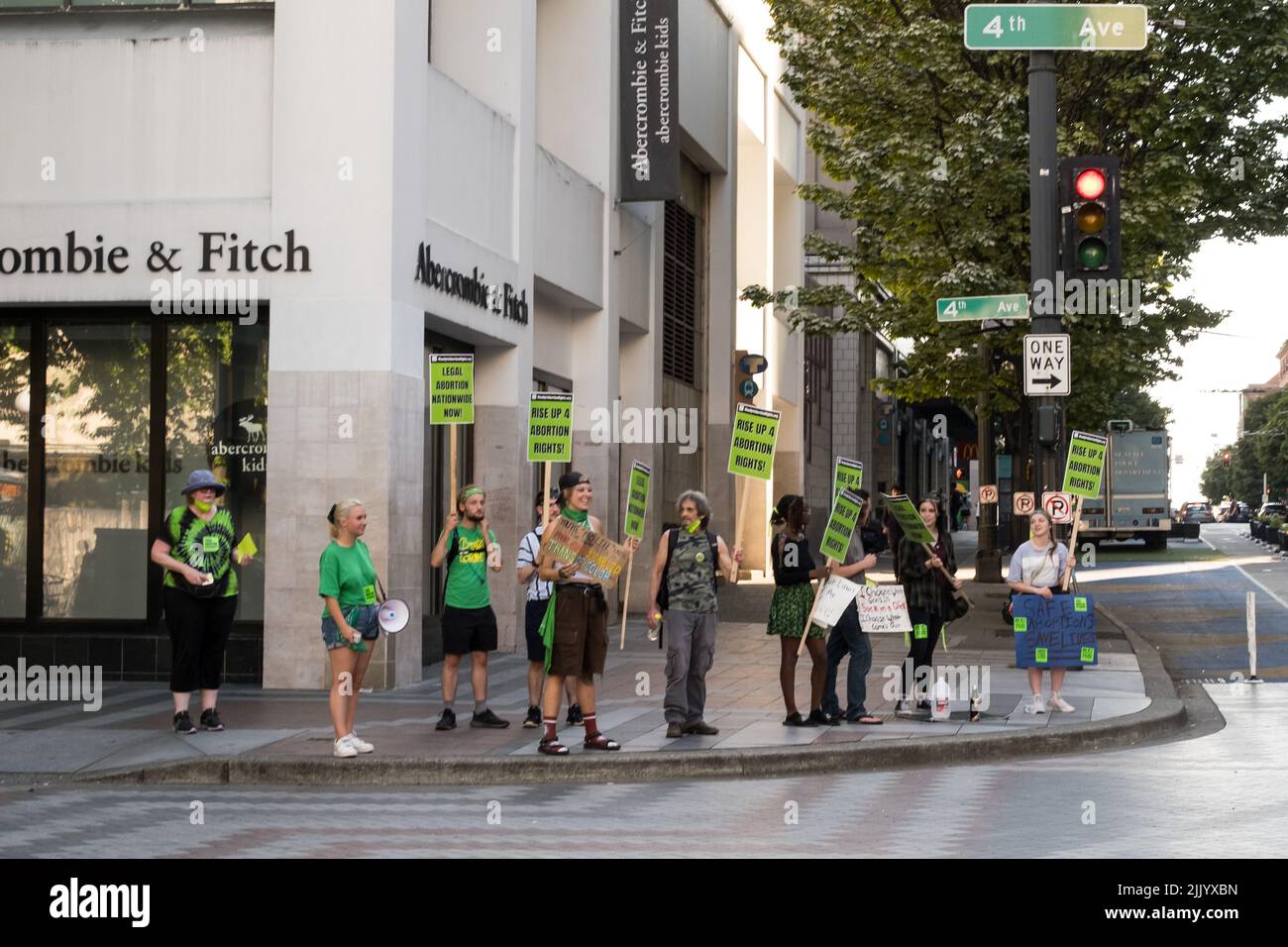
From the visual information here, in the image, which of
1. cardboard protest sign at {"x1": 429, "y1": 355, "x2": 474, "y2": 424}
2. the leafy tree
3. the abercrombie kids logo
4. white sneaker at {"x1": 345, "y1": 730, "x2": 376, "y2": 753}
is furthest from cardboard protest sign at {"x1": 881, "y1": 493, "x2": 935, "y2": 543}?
the leafy tree

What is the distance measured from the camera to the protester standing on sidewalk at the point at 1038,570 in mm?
14914

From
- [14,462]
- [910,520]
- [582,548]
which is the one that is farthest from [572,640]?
[14,462]

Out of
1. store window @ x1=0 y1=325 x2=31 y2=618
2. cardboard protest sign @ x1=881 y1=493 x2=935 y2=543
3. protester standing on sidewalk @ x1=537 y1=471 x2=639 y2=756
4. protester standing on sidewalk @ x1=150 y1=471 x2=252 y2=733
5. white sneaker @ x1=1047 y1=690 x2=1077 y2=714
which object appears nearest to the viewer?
protester standing on sidewalk @ x1=537 y1=471 x2=639 y2=756

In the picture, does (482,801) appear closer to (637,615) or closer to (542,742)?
(542,742)

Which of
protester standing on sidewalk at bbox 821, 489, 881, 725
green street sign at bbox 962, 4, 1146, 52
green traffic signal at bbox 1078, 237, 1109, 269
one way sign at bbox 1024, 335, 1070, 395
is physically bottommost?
protester standing on sidewalk at bbox 821, 489, 881, 725

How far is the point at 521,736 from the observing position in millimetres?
13336

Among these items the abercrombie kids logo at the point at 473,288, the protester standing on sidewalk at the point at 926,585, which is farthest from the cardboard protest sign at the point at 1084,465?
the abercrombie kids logo at the point at 473,288

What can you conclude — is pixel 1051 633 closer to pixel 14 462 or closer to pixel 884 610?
pixel 884 610

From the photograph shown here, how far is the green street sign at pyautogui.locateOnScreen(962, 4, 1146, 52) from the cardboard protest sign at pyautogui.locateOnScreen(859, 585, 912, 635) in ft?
15.0

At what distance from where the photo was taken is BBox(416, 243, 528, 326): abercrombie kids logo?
17.8 m

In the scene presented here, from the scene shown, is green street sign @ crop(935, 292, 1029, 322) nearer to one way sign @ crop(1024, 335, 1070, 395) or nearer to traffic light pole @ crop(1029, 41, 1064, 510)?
traffic light pole @ crop(1029, 41, 1064, 510)

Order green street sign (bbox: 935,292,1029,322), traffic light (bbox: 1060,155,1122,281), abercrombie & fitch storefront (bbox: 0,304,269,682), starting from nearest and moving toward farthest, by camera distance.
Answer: traffic light (bbox: 1060,155,1122,281) → green street sign (bbox: 935,292,1029,322) → abercrombie & fitch storefront (bbox: 0,304,269,682)

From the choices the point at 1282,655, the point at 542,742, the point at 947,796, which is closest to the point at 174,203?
the point at 542,742

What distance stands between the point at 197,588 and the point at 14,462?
205 inches
